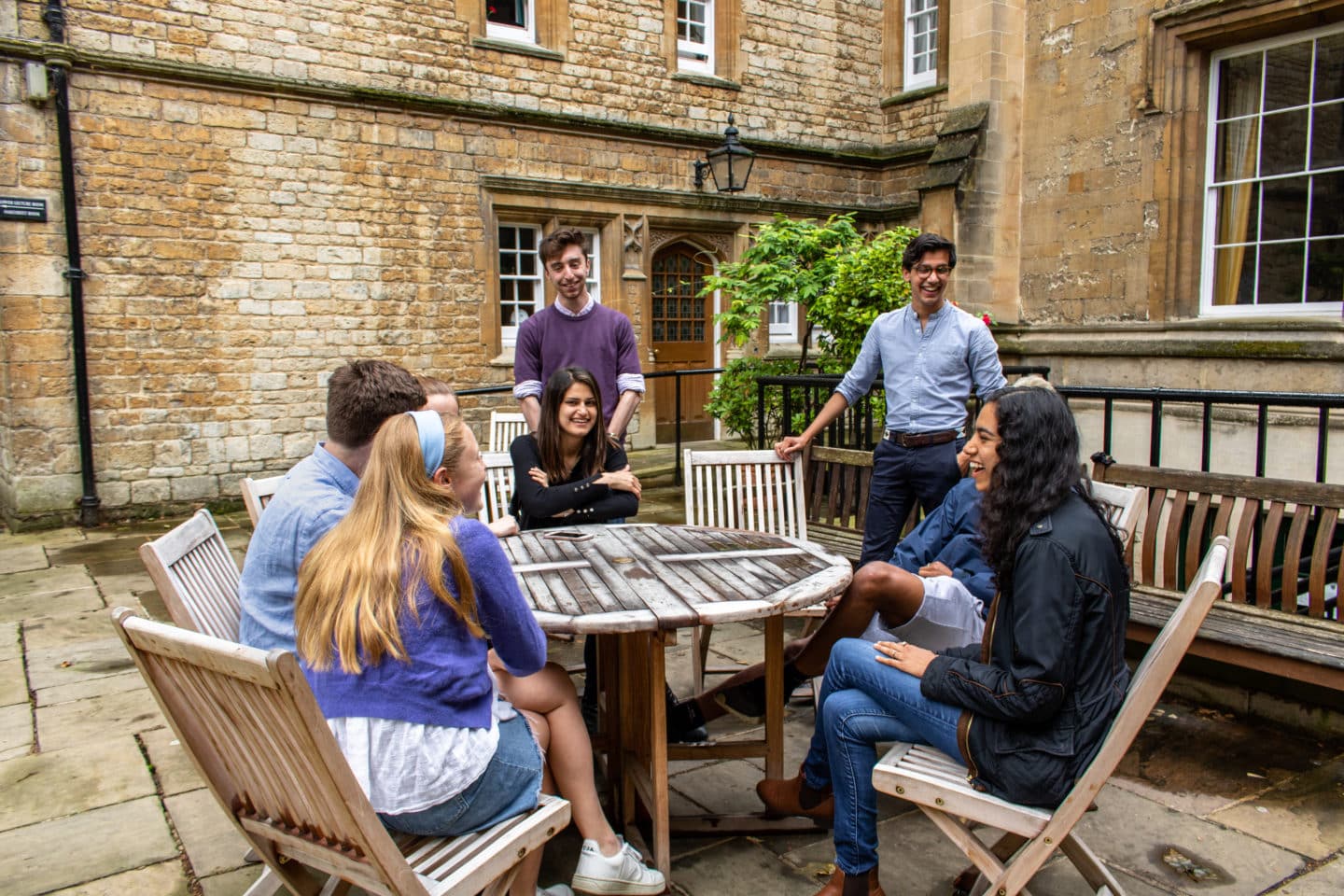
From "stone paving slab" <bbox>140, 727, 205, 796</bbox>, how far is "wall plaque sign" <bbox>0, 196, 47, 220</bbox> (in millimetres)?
6350

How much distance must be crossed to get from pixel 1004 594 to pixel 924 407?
210cm

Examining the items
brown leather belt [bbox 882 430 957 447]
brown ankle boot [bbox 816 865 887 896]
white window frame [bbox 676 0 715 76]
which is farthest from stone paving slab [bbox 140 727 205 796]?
white window frame [bbox 676 0 715 76]

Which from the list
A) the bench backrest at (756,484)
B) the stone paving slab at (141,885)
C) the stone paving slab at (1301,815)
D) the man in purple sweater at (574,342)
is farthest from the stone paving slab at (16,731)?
the stone paving slab at (1301,815)

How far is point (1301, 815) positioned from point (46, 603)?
20.7 feet

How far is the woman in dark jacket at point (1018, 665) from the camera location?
2053mm

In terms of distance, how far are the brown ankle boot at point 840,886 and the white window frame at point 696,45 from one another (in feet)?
38.1

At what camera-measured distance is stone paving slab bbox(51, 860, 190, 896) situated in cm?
260

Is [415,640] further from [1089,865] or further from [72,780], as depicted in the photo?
[72,780]

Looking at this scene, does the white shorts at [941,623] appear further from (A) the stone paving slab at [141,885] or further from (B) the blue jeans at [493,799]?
(A) the stone paving slab at [141,885]

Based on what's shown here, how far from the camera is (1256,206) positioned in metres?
7.68

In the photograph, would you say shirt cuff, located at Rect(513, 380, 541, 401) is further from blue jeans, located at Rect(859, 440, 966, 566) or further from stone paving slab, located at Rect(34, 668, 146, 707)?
stone paving slab, located at Rect(34, 668, 146, 707)

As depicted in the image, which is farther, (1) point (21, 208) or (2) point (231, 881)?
(1) point (21, 208)

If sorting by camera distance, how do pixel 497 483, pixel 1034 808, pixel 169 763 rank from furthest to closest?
pixel 497 483
pixel 169 763
pixel 1034 808

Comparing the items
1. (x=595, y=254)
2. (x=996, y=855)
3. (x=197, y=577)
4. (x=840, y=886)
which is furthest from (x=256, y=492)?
(x=595, y=254)
